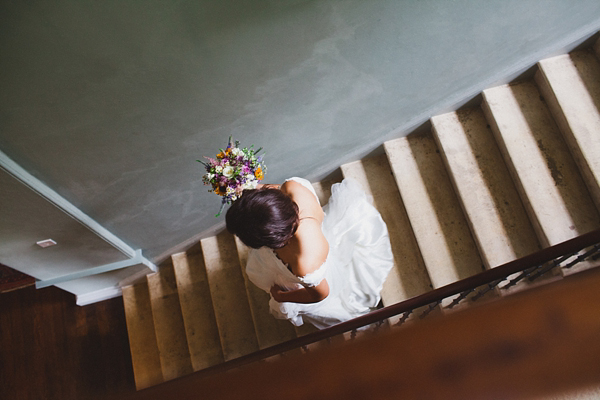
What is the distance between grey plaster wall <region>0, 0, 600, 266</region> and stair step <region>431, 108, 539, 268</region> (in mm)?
235

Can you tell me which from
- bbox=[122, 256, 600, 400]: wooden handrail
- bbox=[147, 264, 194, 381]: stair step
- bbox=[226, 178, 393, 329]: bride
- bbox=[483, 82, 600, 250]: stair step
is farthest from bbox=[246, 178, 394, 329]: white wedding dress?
bbox=[122, 256, 600, 400]: wooden handrail

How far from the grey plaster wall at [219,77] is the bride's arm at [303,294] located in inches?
41.6

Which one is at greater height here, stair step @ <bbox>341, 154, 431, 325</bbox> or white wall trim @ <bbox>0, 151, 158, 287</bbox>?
white wall trim @ <bbox>0, 151, 158, 287</bbox>

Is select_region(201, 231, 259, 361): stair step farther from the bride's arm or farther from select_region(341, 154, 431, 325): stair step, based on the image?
select_region(341, 154, 431, 325): stair step

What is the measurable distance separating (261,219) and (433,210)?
172 centimetres

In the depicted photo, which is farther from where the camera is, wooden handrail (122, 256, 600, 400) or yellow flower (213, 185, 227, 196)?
yellow flower (213, 185, 227, 196)

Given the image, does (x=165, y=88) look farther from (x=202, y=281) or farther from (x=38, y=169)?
(x=202, y=281)

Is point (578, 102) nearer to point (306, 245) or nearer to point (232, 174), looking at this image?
point (306, 245)

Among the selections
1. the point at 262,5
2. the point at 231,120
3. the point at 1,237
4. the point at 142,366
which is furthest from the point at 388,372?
the point at 142,366

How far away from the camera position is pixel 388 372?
0.24m

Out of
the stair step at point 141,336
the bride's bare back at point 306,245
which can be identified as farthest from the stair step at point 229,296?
the bride's bare back at point 306,245

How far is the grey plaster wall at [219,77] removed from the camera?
198cm

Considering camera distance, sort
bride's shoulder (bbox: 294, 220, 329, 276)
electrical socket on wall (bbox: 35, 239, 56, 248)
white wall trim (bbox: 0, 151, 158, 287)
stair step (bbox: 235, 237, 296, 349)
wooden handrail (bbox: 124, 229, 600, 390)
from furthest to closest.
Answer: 1. stair step (bbox: 235, 237, 296, 349)
2. electrical socket on wall (bbox: 35, 239, 56, 248)
3. white wall trim (bbox: 0, 151, 158, 287)
4. bride's shoulder (bbox: 294, 220, 329, 276)
5. wooden handrail (bbox: 124, 229, 600, 390)

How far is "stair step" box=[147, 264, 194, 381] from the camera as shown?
4.02 m
